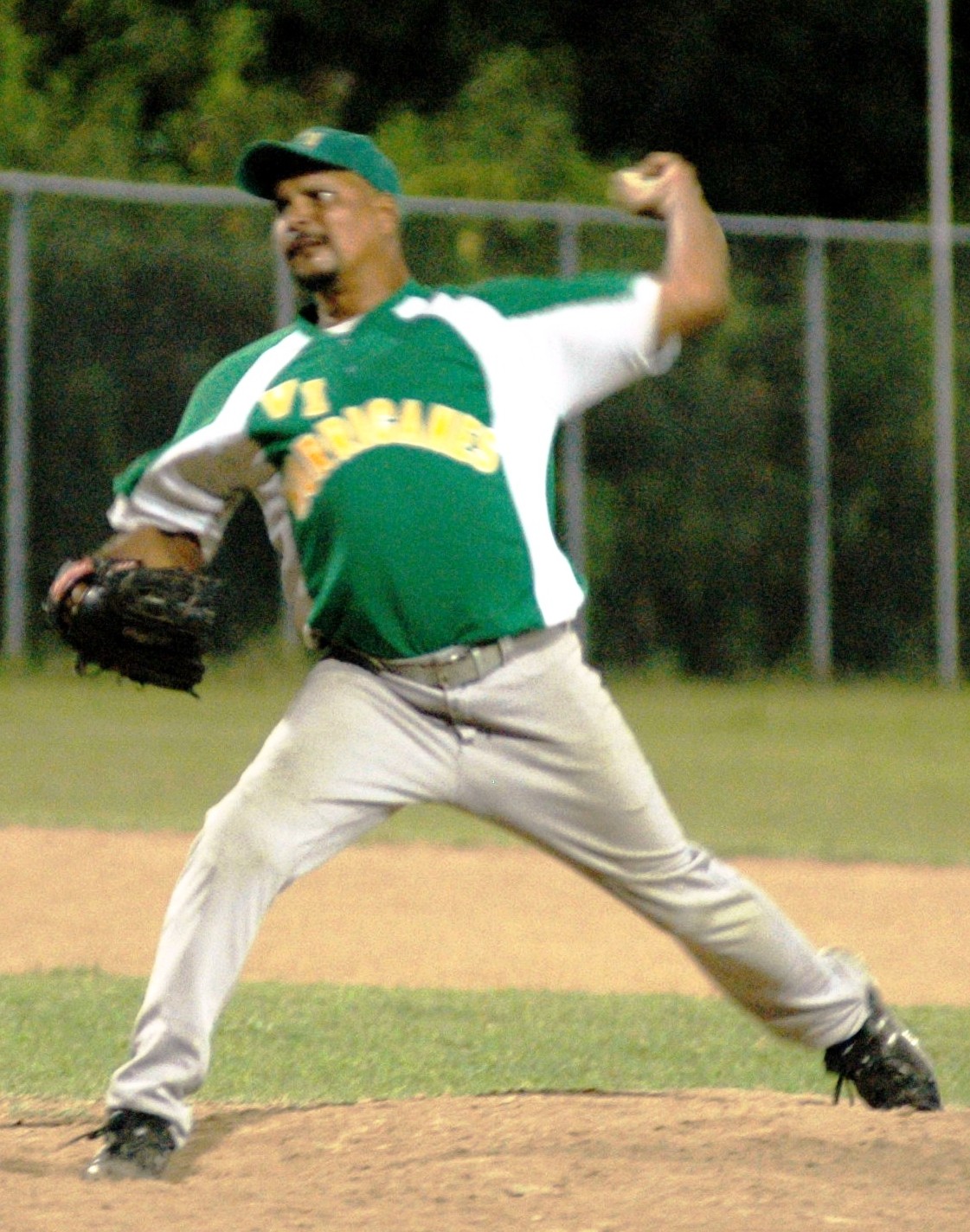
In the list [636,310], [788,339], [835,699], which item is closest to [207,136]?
[788,339]

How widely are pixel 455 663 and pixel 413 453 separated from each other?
14.6 inches

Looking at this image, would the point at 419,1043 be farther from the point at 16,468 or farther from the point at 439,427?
the point at 16,468

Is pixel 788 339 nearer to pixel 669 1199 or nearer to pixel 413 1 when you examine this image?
pixel 413 1

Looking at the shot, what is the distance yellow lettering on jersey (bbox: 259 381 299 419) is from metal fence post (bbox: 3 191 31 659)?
34.5 feet

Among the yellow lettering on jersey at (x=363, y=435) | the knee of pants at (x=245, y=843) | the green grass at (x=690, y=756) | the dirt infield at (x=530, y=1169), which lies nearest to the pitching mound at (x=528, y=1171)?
the dirt infield at (x=530, y=1169)

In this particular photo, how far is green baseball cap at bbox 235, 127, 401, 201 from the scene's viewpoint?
154 inches

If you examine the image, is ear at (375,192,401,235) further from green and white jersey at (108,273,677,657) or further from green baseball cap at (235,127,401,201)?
green and white jersey at (108,273,677,657)

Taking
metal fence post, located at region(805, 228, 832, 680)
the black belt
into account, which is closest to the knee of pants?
the black belt

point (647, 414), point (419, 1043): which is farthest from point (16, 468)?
point (419, 1043)

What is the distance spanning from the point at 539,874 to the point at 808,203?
16.3 m

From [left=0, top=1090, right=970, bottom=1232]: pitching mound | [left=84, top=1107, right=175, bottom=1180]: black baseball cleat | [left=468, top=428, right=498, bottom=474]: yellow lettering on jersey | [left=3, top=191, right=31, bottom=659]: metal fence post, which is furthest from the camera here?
[left=3, top=191, right=31, bottom=659]: metal fence post

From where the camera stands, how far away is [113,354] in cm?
1449

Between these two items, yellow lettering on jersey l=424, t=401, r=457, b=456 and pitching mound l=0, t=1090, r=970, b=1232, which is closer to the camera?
pitching mound l=0, t=1090, r=970, b=1232

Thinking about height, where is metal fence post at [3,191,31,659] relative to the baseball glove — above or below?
below
